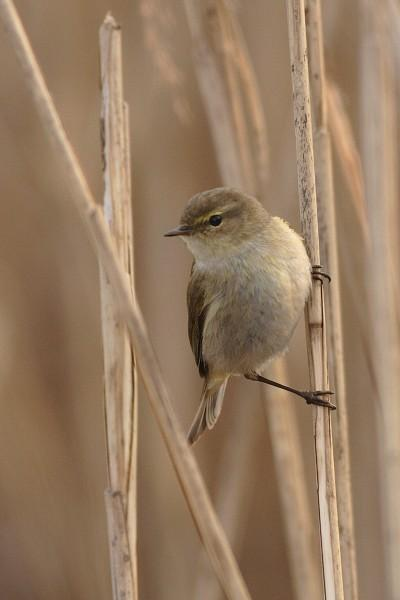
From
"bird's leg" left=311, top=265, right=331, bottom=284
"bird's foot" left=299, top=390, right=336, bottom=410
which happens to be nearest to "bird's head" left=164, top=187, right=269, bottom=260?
"bird's leg" left=311, top=265, right=331, bottom=284

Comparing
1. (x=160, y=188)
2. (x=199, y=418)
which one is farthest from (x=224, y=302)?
(x=160, y=188)

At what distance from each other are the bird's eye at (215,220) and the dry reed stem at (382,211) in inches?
16.2

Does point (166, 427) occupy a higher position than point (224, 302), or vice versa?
point (224, 302)

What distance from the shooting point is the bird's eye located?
7.00 ft

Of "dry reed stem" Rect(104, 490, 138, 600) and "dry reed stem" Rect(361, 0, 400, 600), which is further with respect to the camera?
"dry reed stem" Rect(361, 0, 400, 600)

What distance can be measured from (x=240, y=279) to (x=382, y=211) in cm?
43

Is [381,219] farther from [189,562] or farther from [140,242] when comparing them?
[189,562]

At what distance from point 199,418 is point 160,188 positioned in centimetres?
98

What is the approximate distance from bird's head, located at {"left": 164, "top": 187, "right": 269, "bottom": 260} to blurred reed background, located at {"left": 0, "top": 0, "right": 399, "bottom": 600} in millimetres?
388

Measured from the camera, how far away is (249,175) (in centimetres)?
230

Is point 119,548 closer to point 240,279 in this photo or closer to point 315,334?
point 315,334

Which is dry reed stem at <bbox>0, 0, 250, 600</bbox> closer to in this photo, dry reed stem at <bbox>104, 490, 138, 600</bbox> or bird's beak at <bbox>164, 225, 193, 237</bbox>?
dry reed stem at <bbox>104, 490, 138, 600</bbox>

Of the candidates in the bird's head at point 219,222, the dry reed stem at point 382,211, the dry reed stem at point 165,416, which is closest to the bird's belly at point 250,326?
the bird's head at point 219,222

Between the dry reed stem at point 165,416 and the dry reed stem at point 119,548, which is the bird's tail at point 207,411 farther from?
the dry reed stem at point 165,416
